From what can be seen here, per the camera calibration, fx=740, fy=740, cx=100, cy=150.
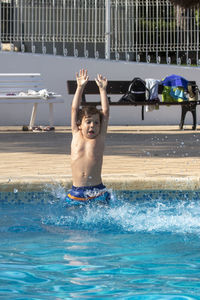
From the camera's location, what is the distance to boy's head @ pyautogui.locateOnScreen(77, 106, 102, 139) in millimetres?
6121

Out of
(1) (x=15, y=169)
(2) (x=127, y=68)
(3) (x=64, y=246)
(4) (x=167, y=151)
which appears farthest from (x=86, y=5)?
(3) (x=64, y=246)

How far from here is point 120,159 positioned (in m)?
8.48

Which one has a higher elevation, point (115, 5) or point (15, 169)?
point (115, 5)

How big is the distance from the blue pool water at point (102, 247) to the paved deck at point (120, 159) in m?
0.12

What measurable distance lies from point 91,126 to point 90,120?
6 cm

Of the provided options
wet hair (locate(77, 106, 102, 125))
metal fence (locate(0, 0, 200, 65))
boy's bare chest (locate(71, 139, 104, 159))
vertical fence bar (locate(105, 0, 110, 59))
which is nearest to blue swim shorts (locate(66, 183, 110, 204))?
boy's bare chest (locate(71, 139, 104, 159))

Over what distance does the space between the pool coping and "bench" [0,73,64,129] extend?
6.36m

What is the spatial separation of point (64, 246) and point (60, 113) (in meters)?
10.2

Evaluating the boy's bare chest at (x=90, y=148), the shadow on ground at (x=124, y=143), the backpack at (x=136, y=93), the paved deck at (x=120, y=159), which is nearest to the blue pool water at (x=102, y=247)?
the paved deck at (x=120, y=159)

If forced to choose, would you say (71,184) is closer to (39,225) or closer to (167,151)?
(39,225)

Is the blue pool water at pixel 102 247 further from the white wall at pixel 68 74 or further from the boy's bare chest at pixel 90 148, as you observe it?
the white wall at pixel 68 74

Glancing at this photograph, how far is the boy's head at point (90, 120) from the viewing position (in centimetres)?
612

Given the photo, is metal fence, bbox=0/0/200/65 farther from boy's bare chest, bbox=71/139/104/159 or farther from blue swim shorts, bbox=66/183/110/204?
blue swim shorts, bbox=66/183/110/204

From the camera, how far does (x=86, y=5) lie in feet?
50.3
